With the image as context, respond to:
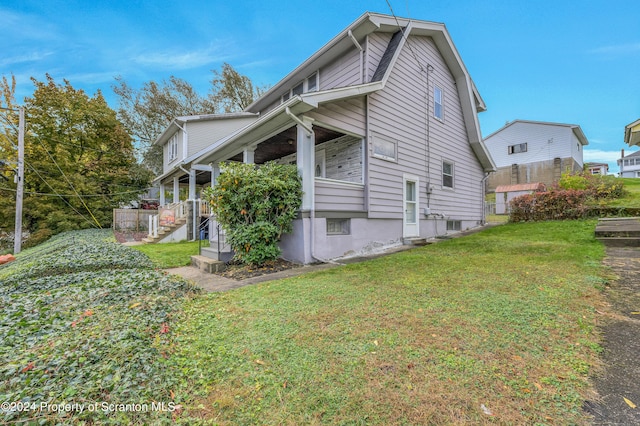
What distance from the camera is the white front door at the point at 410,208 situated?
8.89 metres

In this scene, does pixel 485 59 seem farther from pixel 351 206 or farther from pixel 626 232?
pixel 351 206

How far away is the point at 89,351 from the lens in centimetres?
222

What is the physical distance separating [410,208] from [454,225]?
3.43 m

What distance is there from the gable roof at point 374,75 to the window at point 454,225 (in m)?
3.43

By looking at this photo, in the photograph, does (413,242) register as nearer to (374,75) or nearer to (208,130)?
(374,75)

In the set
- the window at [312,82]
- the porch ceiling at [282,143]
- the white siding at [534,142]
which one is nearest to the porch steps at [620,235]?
the porch ceiling at [282,143]

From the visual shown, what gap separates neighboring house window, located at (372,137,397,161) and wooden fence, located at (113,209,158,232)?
48.5ft

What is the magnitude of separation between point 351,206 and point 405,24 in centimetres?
587

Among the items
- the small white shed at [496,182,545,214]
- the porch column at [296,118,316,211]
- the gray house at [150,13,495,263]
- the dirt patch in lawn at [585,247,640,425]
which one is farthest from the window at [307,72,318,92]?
the small white shed at [496,182,545,214]

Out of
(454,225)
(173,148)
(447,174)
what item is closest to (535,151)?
(454,225)

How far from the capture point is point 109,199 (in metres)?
18.0

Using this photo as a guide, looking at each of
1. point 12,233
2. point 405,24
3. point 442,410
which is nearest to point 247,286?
point 442,410

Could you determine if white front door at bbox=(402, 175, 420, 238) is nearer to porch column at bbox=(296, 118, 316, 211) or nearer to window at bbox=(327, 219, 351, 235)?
window at bbox=(327, 219, 351, 235)

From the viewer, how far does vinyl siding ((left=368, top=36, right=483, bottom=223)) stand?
803 cm
